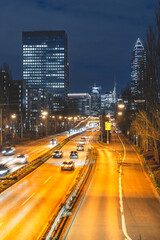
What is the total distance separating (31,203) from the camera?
1906 cm

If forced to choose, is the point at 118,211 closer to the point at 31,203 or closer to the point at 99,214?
the point at 99,214

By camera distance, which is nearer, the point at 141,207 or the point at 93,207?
the point at 93,207

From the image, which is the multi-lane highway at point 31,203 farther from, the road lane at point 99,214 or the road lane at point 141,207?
the road lane at point 141,207

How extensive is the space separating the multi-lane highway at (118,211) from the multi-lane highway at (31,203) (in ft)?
6.60

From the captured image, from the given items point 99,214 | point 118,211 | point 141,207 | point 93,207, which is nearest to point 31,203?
point 93,207

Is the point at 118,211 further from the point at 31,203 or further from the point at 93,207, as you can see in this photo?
the point at 31,203

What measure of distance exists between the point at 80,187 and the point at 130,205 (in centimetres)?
603

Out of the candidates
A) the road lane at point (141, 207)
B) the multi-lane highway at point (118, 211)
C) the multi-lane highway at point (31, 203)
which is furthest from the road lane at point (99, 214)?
the multi-lane highway at point (31, 203)

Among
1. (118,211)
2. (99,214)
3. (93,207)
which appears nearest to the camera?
(99,214)

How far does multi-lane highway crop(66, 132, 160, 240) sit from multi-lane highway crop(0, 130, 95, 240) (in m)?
2.01

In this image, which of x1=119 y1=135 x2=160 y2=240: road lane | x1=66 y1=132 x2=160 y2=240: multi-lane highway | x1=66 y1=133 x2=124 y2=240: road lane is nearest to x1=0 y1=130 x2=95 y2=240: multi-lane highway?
x1=66 y1=133 x2=124 y2=240: road lane

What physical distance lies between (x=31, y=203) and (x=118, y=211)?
604cm

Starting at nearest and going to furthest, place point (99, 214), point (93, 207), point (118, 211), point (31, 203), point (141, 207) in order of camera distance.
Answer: point (99, 214) → point (118, 211) → point (93, 207) → point (141, 207) → point (31, 203)

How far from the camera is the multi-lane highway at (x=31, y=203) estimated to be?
14148mm
